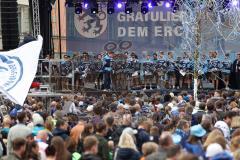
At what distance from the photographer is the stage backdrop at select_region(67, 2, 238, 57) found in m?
37.5

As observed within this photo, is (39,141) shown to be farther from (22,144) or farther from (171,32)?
(171,32)

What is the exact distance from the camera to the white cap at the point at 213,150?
8188 millimetres

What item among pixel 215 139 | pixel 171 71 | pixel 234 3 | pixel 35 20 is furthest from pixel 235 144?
pixel 234 3

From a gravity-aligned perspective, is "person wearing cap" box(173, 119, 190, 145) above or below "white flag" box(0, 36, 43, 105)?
below

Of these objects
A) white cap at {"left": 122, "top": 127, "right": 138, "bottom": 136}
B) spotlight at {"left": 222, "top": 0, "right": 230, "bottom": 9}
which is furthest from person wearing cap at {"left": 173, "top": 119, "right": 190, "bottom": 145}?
spotlight at {"left": 222, "top": 0, "right": 230, "bottom": 9}

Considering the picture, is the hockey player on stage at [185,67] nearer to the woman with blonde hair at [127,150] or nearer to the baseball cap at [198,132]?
the baseball cap at [198,132]

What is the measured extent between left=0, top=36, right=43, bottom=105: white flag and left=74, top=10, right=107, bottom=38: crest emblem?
23.6 metres

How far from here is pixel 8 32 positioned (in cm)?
2492

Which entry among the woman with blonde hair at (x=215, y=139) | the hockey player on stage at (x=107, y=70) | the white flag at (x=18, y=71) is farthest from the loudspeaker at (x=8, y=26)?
the woman with blonde hair at (x=215, y=139)

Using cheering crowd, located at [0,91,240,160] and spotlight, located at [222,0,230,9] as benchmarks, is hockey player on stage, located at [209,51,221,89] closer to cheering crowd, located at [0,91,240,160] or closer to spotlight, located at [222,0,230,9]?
spotlight, located at [222,0,230,9]

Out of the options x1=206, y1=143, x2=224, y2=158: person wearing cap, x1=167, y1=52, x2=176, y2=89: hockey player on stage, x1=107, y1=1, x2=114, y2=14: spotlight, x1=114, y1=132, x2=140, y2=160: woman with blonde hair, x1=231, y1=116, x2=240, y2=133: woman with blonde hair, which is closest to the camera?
x1=206, y1=143, x2=224, y2=158: person wearing cap

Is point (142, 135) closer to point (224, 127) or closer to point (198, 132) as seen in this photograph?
point (198, 132)

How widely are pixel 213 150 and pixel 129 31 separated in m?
30.0

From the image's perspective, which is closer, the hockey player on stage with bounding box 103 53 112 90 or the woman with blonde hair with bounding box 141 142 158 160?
the woman with blonde hair with bounding box 141 142 158 160
